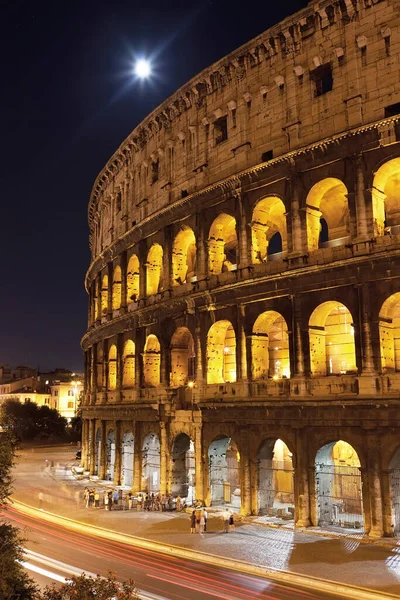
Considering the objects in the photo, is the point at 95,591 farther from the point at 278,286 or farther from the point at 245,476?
the point at 278,286

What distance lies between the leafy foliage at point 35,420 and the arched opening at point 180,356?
5339 cm

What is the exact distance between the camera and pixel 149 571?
Answer: 16734mm

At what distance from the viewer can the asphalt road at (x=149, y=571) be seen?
48.2ft

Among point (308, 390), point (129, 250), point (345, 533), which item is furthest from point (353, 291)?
point (129, 250)

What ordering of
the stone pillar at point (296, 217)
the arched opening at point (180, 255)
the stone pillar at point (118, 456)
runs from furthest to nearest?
the stone pillar at point (118, 456) → the arched opening at point (180, 255) → the stone pillar at point (296, 217)

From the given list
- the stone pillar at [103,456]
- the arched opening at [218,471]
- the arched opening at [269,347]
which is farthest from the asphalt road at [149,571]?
the stone pillar at [103,456]

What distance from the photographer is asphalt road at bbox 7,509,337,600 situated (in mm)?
14680

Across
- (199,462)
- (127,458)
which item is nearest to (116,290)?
(127,458)

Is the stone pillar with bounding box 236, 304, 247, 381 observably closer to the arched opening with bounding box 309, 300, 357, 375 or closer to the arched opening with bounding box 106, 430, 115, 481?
the arched opening with bounding box 309, 300, 357, 375

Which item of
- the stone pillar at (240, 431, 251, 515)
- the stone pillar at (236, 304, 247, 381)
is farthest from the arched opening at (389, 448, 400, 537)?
the stone pillar at (236, 304, 247, 381)

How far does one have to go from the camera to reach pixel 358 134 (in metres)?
22.4

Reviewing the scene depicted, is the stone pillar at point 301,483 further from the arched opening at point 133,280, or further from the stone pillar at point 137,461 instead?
the arched opening at point 133,280

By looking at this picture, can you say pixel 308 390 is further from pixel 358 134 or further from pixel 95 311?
pixel 95 311

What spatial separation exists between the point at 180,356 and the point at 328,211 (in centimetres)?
1050
